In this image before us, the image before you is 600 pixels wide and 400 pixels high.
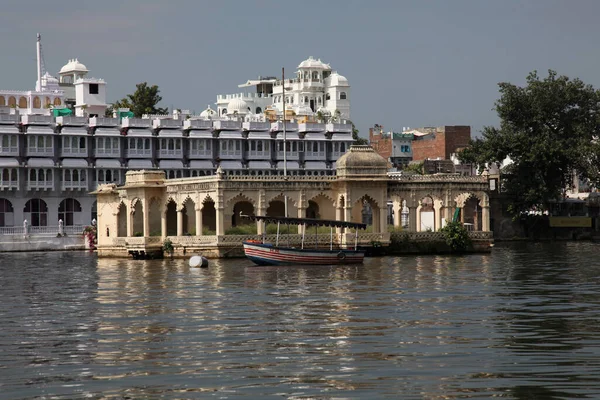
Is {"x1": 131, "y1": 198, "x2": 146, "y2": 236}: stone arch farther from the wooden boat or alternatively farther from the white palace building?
the wooden boat

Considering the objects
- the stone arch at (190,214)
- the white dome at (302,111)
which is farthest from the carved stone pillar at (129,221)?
the white dome at (302,111)

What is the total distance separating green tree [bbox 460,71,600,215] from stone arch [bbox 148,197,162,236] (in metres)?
32.4

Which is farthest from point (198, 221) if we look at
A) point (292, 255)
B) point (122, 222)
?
point (292, 255)

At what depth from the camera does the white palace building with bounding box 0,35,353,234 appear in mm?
97250

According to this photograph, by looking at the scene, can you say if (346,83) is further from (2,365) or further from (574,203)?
(2,365)

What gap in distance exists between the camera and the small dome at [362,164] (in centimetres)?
6644

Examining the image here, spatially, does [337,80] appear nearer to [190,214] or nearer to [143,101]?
[143,101]

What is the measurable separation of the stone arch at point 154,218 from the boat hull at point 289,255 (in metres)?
16.6

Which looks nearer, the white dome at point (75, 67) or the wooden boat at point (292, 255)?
the wooden boat at point (292, 255)

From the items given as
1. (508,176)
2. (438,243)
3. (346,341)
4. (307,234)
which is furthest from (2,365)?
(508,176)

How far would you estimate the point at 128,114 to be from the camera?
108m

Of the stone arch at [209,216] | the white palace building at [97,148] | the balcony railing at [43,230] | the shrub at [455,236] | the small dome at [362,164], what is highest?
the white palace building at [97,148]

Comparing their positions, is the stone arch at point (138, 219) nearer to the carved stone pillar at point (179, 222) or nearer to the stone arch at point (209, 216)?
the stone arch at point (209, 216)

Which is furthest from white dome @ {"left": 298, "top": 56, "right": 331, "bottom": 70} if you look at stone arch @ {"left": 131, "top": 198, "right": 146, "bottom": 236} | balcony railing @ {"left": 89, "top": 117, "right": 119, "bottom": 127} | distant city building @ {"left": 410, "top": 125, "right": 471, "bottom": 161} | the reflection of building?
stone arch @ {"left": 131, "top": 198, "right": 146, "bottom": 236}
